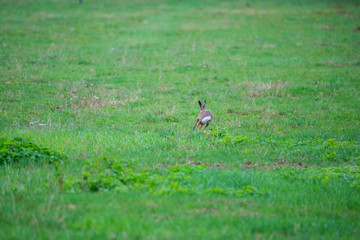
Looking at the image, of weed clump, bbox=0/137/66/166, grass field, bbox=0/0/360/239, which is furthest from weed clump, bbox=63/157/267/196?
weed clump, bbox=0/137/66/166

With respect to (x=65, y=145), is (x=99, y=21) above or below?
above

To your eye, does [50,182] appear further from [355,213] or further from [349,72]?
[349,72]

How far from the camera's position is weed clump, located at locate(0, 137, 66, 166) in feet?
26.1

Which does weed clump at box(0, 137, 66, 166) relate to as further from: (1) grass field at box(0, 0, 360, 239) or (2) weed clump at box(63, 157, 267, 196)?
(2) weed clump at box(63, 157, 267, 196)

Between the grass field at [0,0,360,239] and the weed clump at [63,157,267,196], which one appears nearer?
the grass field at [0,0,360,239]

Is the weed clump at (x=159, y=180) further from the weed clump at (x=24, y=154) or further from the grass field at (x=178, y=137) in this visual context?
the weed clump at (x=24, y=154)

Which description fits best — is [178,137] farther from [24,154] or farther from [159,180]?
[24,154]

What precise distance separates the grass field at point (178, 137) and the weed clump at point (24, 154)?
27 millimetres

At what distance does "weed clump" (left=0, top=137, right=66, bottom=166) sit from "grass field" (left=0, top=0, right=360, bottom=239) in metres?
0.03

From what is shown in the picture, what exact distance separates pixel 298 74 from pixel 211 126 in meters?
8.38

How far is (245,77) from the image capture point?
1770cm

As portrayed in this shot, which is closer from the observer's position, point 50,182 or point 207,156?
point 50,182

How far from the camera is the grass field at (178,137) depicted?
5734mm

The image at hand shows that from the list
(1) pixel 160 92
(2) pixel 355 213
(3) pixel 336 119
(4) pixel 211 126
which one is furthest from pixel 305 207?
(1) pixel 160 92
